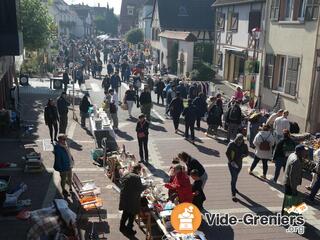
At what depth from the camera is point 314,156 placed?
1255cm

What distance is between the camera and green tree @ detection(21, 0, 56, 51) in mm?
28034

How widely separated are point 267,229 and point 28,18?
2396cm

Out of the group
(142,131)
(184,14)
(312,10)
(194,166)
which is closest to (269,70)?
(312,10)

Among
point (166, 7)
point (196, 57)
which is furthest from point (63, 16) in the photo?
point (196, 57)

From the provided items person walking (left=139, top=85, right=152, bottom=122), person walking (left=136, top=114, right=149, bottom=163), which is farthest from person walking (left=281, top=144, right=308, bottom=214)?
person walking (left=139, top=85, right=152, bottom=122)

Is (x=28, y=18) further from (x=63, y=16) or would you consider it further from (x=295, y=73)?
(x=63, y=16)

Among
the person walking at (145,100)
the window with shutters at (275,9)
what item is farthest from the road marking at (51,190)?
the window with shutters at (275,9)

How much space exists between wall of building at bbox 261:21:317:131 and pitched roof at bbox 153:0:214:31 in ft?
76.0

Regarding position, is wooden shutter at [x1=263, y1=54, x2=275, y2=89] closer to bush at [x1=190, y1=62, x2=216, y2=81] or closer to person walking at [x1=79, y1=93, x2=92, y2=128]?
person walking at [x1=79, y1=93, x2=92, y2=128]

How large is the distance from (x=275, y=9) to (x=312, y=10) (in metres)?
3.28

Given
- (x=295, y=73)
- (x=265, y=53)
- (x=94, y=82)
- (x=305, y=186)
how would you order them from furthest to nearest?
(x=94, y=82) < (x=265, y=53) < (x=295, y=73) < (x=305, y=186)

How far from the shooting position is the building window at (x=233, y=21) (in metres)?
27.6

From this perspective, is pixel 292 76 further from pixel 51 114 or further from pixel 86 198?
pixel 86 198

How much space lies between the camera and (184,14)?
44.2 meters
